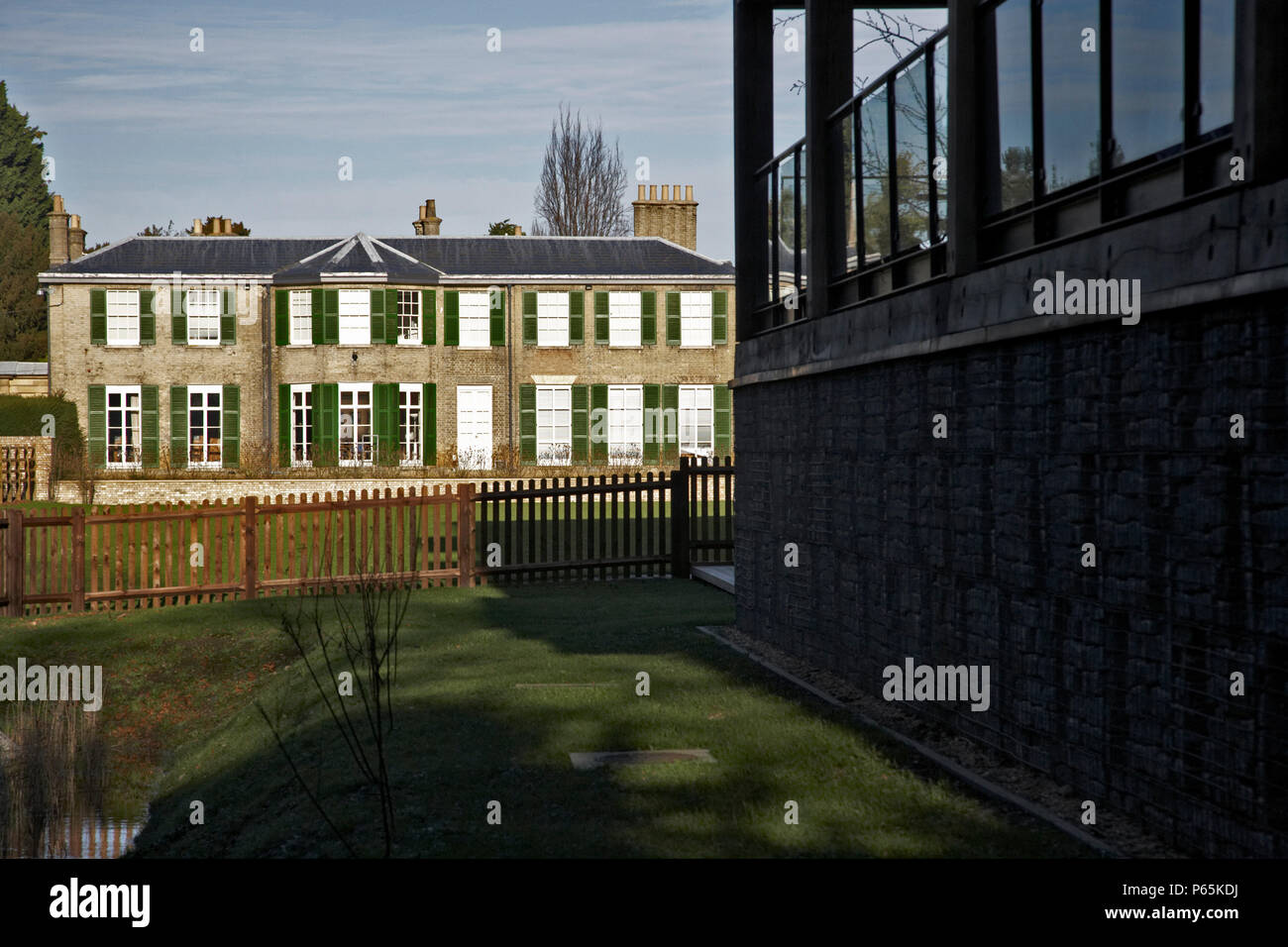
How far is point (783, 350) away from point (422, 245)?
3425cm

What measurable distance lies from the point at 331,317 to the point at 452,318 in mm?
3554

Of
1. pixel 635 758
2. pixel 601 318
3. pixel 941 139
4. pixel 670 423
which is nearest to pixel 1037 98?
pixel 941 139

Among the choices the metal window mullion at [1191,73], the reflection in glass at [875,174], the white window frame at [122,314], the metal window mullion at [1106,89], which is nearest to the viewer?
the metal window mullion at [1191,73]

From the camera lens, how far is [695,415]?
132 feet

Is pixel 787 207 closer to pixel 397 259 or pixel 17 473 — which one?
pixel 17 473

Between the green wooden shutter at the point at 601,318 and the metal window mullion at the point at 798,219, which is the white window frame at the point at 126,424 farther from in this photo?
the metal window mullion at the point at 798,219

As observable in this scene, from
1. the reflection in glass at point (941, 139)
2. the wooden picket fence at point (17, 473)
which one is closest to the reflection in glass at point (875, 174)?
the reflection in glass at point (941, 139)

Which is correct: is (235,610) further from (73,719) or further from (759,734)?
(759,734)

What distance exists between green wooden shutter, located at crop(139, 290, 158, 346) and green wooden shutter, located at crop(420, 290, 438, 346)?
796cm

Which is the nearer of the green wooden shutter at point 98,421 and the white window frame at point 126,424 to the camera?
the green wooden shutter at point 98,421

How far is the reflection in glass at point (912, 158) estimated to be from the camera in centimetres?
801

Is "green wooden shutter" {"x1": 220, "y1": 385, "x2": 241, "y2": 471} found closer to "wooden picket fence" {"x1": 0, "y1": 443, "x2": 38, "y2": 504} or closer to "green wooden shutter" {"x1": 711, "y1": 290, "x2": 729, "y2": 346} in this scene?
"wooden picket fence" {"x1": 0, "y1": 443, "x2": 38, "y2": 504}

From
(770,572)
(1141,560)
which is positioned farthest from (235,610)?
Answer: (1141,560)

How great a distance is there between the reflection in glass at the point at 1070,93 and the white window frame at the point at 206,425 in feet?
118
